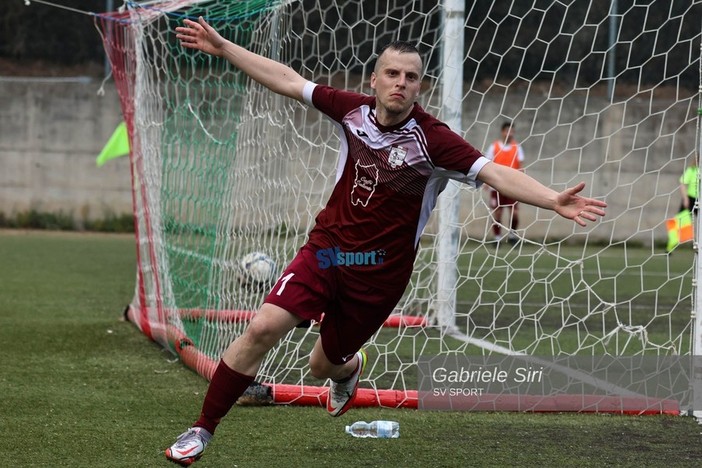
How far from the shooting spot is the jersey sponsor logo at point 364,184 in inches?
189

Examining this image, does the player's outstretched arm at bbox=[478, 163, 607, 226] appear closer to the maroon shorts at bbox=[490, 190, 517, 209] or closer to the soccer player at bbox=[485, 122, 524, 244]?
the soccer player at bbox=[485, 122, 524, 244]

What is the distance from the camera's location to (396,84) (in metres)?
4.71

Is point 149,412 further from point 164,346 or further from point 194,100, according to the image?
point 194,100

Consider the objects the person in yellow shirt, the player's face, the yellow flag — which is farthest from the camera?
the yellow flag

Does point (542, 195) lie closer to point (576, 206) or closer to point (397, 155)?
point (576, 206)

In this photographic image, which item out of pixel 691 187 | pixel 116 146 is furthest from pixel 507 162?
A: pixel 116 146

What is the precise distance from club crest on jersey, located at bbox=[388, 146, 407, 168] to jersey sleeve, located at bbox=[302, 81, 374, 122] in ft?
0.96

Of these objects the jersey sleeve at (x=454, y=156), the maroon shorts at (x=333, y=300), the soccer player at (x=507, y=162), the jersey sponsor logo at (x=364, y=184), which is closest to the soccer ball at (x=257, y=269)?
the soccer player at (x=507, y=162)

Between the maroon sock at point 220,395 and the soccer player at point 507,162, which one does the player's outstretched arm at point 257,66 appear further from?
the soccer player at point 507,162

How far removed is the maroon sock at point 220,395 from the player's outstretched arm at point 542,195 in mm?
1323

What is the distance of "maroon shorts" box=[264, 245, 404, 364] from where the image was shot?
15.3ft

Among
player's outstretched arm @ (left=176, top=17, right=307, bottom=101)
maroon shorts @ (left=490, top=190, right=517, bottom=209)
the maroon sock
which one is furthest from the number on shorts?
maroon shorts @ (left=490, top=190, right=517, bottom=209)

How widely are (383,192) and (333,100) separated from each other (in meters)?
0.51

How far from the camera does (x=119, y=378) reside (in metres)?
6.83
